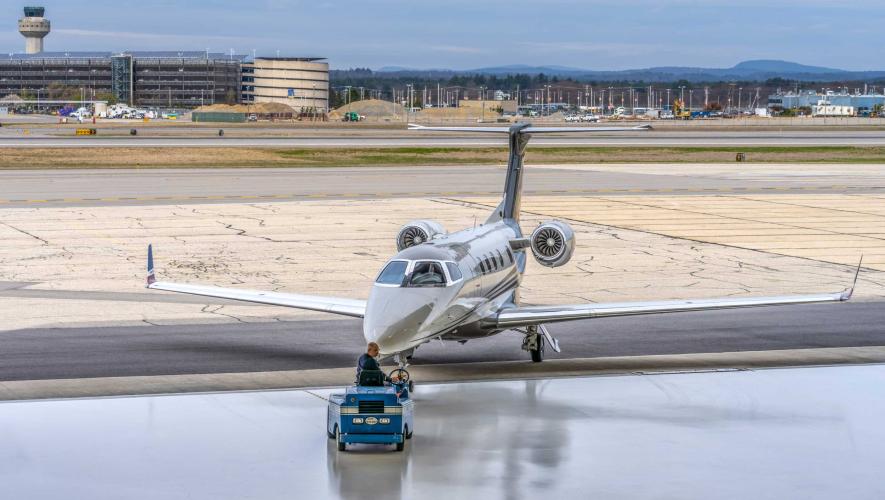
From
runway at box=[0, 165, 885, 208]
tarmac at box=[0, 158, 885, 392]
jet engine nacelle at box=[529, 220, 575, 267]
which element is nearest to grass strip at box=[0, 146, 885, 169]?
runway at box=[0, 165, 885, 208]

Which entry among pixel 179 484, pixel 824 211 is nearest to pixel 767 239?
pixel 824 211

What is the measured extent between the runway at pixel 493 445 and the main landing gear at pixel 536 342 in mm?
1808

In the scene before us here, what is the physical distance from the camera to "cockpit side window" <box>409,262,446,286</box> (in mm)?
22844

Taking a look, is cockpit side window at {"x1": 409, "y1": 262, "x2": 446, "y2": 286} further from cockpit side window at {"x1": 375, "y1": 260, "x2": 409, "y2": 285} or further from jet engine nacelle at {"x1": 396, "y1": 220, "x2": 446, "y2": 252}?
jet engine nacelle at {"x1": 396, "y1": 220, "x2": 446, "y2": 252}

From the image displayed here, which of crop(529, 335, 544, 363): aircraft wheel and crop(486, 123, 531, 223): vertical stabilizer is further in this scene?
crop(486, 123, 531, 223): vertical stabilizer

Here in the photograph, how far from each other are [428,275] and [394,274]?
643 millimetres

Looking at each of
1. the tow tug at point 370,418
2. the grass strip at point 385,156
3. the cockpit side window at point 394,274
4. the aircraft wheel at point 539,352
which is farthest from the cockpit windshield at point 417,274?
the grass strip at point 385,156

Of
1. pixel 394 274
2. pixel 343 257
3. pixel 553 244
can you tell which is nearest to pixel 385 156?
pixel 343 257

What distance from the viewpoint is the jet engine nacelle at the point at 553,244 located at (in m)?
27.6

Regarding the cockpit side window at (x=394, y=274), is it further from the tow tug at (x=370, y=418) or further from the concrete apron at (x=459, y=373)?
the tow tug at (x=370, y=418)

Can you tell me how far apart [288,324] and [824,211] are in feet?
118

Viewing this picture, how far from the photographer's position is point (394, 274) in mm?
22953

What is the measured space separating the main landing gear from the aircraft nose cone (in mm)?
4096

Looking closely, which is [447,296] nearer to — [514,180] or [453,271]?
[453,271]
